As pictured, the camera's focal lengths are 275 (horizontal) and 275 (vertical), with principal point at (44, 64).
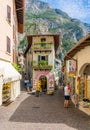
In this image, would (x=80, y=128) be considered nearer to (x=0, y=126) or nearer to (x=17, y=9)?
(x=0, y=126)

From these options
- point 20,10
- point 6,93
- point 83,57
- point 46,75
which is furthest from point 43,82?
point 83,57

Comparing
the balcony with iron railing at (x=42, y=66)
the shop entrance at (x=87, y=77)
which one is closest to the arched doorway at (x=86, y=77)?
the shop entrance at (x=87, y=77)

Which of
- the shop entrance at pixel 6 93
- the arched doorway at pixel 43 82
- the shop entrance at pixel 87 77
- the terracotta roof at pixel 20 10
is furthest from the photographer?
the arched doorway at pixel 43 82

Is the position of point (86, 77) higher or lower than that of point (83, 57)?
lower

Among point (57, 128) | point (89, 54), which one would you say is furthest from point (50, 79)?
point (57, 128)

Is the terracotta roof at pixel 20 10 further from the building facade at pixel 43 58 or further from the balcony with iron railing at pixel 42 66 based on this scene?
the balcony with iron railing at pixel 42 66

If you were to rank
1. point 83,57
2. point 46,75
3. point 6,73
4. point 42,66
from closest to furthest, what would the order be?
point 83,57, point 6,73, point 42,66, point 46,75

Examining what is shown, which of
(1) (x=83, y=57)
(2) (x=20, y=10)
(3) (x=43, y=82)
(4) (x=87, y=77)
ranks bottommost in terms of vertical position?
(3) (x=43, y=82)

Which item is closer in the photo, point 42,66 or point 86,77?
point 86,77

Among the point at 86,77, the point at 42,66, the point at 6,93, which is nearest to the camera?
the point at 86,77

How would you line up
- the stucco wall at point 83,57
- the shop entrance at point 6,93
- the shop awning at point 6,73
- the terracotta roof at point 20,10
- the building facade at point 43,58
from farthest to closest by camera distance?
the building facade at point 43,58 → the terracotta roof at point 20,10 → the shop entrance at point 6,93 → the shop awning at point 6,73 → the stucco wall at point 83,57

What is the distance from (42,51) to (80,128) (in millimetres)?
34139

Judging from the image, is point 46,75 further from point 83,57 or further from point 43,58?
point 83,57

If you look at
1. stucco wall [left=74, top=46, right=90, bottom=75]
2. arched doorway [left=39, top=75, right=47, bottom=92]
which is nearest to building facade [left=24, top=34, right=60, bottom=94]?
arched doorway [left=39, top=75, right=47, bottom=92]
